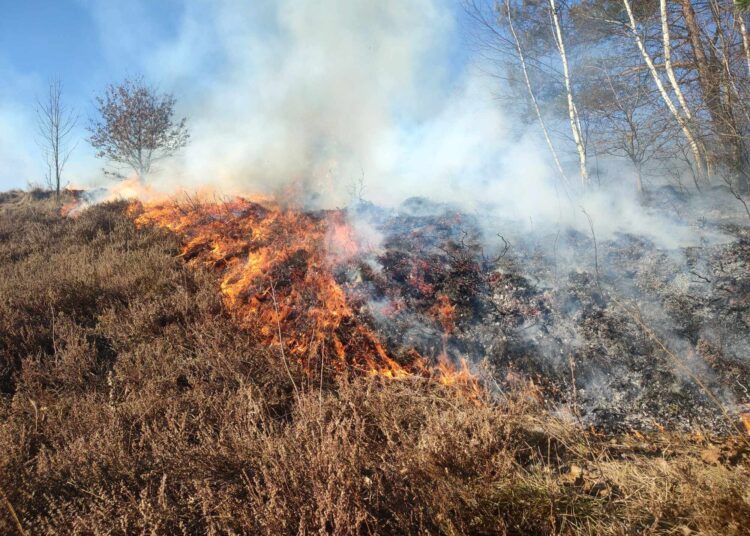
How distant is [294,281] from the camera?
5.46 metres

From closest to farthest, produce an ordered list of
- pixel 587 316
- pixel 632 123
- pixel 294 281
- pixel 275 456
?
pixel 275 456 < pixel 587 316 < pixel 294 281 < pixel 632 123

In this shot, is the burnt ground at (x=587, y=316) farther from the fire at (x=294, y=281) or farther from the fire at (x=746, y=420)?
the fire at (x=294, y=281)

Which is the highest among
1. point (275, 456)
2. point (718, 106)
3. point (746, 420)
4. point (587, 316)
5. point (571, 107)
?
point (571, 107)

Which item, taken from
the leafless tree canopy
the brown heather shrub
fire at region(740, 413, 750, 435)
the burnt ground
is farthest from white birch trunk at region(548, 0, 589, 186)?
the brown heather shrub

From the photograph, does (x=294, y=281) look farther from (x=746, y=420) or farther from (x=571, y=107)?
(x=571, y=107)

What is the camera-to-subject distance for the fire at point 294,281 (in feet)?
13.7

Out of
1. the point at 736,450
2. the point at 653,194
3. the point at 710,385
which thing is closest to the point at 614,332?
the point at 710,385

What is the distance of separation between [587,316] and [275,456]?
3.85 metres

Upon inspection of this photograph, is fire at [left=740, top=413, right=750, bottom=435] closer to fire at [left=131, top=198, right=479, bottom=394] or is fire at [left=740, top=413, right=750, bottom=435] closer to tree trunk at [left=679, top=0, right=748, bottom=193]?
fire at [left=131, top=198, right=479, bottom=394]

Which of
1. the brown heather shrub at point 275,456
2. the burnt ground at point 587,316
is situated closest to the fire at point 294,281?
the burnt ground at point 587,316

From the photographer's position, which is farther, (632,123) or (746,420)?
(632,123)

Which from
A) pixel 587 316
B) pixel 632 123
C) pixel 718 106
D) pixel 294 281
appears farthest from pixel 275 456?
pixel 632 123

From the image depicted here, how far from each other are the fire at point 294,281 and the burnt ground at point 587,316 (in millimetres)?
230

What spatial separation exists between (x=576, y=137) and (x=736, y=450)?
8264 millimetres
